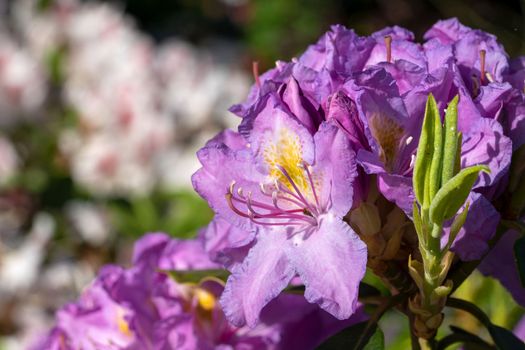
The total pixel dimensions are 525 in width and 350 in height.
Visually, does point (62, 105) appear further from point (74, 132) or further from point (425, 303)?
point (425, 303)

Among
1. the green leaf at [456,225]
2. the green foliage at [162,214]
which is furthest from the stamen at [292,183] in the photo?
the green foliage at [162,214]

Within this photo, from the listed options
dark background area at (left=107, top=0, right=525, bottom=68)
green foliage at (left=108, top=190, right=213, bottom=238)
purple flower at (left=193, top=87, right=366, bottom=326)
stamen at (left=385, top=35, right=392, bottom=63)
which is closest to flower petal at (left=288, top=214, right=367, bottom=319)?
purple flower at (left=193, top=87, right=366, bottom=326)

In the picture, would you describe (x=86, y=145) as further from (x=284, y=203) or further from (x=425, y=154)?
(x=425, y=154)

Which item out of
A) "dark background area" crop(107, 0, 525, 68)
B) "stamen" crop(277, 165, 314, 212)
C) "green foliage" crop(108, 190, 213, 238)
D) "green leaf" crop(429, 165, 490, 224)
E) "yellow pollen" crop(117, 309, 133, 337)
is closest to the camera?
"green leaf" crop(429, 165, 490, 224)

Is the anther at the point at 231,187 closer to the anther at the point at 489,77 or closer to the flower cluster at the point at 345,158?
the flower cluster at the point at 345,158

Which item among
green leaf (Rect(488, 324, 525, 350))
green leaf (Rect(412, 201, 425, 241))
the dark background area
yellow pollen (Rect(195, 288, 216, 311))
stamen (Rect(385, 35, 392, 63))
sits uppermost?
stamen (Rect(385, 35, 392, 63))

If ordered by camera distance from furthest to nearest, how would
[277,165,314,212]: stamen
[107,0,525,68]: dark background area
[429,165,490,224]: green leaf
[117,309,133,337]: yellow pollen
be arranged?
[107,0,525,68]: dark background area → [117,309,133,337]: yellow pollen → [277,165,314,212]: stamen → [429,165,490,224]: green leaf

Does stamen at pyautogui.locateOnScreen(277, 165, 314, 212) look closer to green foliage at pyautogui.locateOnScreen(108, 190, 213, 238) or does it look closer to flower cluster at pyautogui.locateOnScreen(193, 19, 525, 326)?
flower cluster at pyautogui.locateOnScreen(193, 19, 525, 326)
